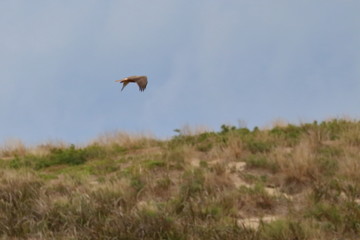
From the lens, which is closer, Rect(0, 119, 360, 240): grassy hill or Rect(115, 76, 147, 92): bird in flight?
Rect(0, 119, 360, 240): grassy hill

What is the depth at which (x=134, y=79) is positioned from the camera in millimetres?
10297

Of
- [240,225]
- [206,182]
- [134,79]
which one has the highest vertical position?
[134,79]

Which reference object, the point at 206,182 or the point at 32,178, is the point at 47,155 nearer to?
the point at 32,178

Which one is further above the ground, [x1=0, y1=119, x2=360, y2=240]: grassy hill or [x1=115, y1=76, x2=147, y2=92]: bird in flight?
[x1=115, y1=76, x2=147, y2=92]: bird in flight

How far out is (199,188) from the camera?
10.8 meters

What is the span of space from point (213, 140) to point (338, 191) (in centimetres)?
472

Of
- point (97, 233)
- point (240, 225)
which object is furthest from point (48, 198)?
point (240, 225)

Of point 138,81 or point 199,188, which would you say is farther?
point 199,188

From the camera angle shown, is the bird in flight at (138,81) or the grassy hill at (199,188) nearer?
the grassy hill at (199,188)

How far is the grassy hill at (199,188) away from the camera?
28.8ft

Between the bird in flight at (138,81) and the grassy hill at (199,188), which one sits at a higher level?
the bird in flight at (138,81)

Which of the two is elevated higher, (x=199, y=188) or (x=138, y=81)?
(x=138, y=81)

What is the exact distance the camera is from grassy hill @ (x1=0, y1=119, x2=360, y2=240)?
878 centimetres

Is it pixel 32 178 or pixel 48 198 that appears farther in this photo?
pixel 32 178
